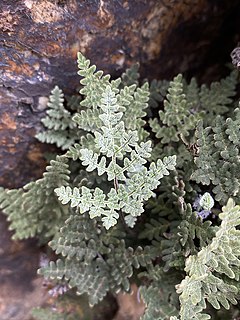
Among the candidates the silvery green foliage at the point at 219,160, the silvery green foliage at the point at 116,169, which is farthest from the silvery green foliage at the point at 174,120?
the silvery green foliage at the point at 116,169

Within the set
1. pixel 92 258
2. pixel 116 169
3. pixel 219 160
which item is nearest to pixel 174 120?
pixel 219 160

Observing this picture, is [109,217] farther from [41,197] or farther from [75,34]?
[75,34]

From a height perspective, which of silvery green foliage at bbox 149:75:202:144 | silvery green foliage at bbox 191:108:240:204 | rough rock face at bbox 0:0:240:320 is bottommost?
silvery green foliage at bbox 191:108:240:204

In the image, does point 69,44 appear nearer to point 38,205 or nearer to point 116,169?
point 116,169

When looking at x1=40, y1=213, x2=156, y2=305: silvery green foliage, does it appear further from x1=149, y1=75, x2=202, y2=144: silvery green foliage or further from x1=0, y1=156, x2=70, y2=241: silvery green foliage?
x1=149, y1=75, x2=202, y2=144: silvery green foliage

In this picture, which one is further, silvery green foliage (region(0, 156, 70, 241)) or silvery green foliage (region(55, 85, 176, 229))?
silvery green foliage (region(0, 156, 70, 241))

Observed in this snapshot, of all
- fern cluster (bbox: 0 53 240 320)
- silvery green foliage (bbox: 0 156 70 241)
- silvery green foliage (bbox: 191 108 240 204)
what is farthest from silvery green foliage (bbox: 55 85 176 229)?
silvery green foliage (bbox: 0 156 70 241)

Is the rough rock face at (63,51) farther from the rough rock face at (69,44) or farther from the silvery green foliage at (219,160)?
the silvery green foliage at (219,160)
